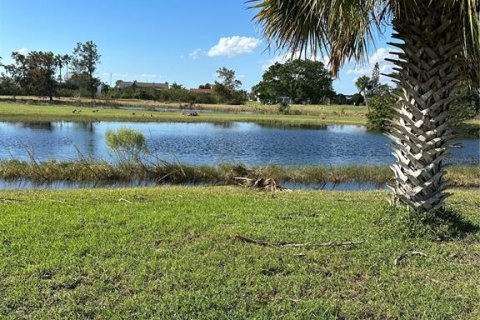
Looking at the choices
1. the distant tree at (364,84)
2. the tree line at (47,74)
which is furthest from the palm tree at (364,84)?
the tree line at (47,74)

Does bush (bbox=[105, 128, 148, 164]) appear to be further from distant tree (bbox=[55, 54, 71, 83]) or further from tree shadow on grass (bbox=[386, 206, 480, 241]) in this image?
distant tree (bbox=[55, 54, 71, 83])

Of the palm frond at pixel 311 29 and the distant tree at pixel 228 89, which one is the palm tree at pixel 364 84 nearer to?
the distant tree at pixel 228 89

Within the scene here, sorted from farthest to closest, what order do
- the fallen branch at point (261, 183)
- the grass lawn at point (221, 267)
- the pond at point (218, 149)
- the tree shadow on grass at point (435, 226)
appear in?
the pond at point (218, 149)
the fallen branch at point (261, 183)
the tree shadow on grass at point (435, 226)
the grass lawn at point (221, 267)

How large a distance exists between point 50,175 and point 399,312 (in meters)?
15.3

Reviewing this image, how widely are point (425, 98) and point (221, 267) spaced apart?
3.62 meters

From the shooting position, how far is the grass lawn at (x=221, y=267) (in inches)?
170

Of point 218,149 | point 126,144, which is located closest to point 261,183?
point 126,144

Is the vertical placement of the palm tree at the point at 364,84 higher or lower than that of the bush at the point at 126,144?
higher

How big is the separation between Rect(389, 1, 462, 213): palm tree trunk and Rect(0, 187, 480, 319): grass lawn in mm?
618

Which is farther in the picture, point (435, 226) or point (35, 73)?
point (35, 73)

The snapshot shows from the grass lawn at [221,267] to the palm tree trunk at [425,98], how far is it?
618 mm

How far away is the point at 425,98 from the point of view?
658 centimetres

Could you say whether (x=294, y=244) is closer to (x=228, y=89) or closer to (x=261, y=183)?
(x=261, y=183)

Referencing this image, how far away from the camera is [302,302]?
4.44m
